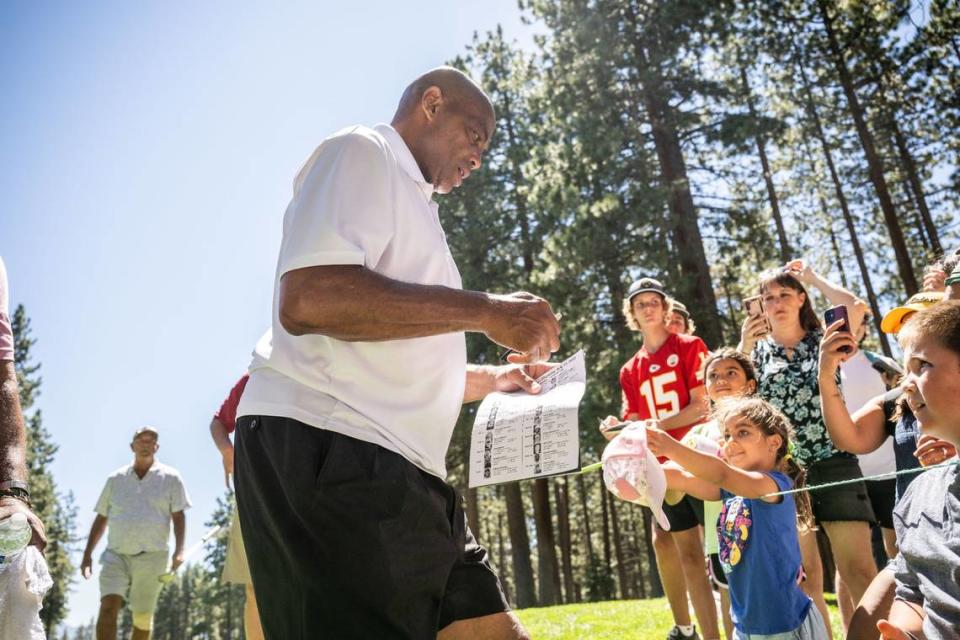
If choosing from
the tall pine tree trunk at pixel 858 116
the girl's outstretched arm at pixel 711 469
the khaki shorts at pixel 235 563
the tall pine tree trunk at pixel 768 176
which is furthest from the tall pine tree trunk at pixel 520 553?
the girl's outstretched arm at pixel 711 469

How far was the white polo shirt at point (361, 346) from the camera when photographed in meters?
1.56

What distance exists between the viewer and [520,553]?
18.7 m

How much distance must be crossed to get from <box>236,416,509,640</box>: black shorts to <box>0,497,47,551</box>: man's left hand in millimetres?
749

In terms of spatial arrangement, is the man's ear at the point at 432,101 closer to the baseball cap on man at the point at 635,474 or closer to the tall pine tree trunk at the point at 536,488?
the baseball cap on man at the point at 635,474

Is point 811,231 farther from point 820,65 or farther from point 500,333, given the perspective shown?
point 500,333

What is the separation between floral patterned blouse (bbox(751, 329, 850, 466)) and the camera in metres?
3.89

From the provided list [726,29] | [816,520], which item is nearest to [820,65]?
[726,29]

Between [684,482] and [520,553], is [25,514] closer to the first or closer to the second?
[684,482]

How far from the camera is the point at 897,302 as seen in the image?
21125 mm

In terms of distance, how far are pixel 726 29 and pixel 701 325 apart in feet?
21.3

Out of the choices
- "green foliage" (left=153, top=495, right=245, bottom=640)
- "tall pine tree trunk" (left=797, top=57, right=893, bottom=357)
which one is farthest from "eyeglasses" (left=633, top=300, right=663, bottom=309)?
"green foliage" (left=153, top=495, right=245, bottom=640)

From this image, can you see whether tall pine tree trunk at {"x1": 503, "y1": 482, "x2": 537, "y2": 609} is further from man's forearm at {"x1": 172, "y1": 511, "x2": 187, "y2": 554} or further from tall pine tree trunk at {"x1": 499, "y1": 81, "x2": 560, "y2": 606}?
man's forearm at {"x1": 172, "y1": 511, "x2": 187, "y2": 554}

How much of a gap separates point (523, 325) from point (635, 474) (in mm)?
842

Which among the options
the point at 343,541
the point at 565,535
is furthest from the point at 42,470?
the point at 343,541
